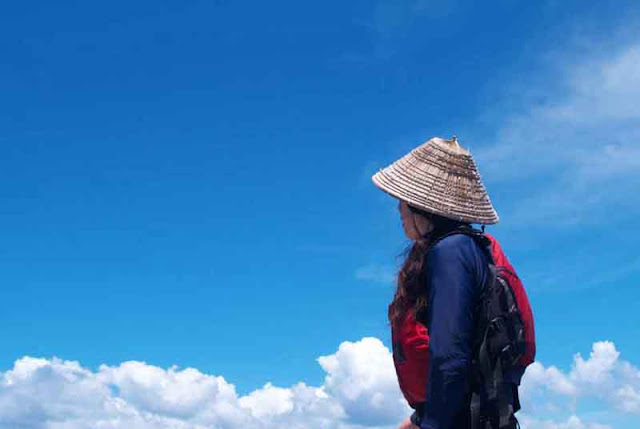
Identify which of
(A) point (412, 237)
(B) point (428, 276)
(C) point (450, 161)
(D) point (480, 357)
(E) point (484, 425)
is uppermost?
(C) point (450, 161)

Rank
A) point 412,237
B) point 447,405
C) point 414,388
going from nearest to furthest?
point 447,405 < point 414,388 < point 412,237

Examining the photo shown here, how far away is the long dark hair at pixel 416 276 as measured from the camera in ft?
23.8

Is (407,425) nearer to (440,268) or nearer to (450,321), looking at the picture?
(450,321)

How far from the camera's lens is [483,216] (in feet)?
25.0

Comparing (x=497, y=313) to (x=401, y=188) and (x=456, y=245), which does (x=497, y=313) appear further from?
(x=401, y=188)

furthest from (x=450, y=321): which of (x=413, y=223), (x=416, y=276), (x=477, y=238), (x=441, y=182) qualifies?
(x=441, y=182)

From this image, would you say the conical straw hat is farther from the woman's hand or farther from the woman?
the woman's hand

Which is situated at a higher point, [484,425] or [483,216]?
[483,216]

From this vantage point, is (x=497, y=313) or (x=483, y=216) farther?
(x=483, y=216)

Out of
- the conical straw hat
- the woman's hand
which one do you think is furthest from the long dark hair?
the woman's hand

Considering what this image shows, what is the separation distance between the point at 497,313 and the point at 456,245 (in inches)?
27.0

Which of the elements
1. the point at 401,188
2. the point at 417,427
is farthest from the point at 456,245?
the point at 417,427

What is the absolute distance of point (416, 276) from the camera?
727 centimetres

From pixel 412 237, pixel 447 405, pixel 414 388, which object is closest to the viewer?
pixel 447 405
